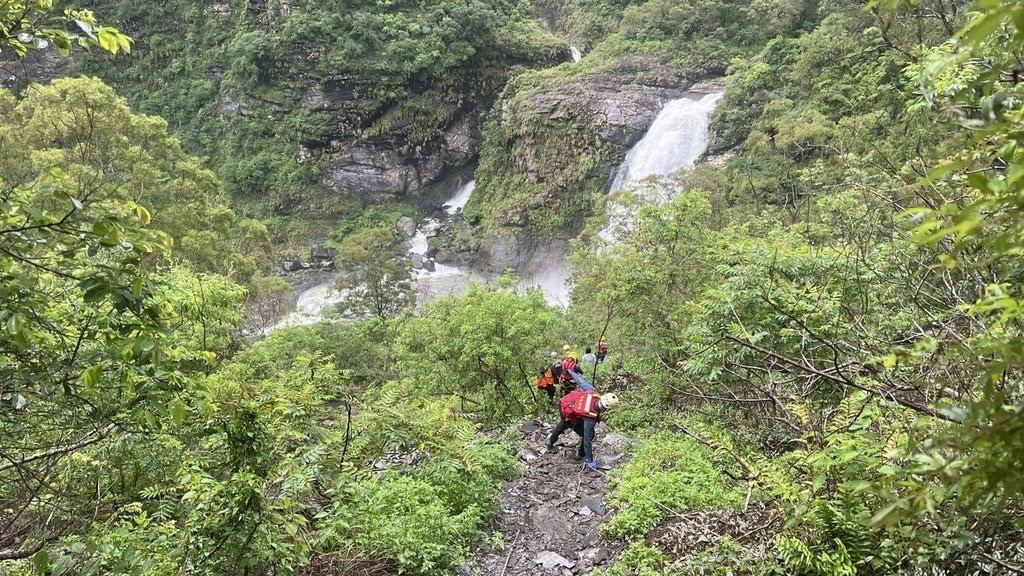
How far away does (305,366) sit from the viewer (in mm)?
5492

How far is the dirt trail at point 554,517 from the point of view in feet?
16.5

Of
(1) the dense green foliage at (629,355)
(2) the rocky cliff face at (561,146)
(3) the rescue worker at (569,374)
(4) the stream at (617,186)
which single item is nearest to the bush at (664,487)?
(1) the dense green foliage at (629,355)

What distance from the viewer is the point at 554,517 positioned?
5.96 meters

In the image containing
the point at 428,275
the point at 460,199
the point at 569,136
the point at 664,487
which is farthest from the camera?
the point at 460,199

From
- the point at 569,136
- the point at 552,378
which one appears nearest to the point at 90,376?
the point at 552,378

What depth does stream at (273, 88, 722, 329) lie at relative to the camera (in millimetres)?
26547

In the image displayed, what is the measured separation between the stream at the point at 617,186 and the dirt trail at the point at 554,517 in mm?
14707

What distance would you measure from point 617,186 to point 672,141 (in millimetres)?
3371

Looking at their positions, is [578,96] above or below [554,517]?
below

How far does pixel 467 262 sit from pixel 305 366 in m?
28.4

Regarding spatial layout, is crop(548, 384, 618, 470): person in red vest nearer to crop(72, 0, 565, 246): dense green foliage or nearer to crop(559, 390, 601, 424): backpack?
crop(559, 390, 601, 424): backpack

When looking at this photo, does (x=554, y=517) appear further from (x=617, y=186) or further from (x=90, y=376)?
(x=617, y=186)

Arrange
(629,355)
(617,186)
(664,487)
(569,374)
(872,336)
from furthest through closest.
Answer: (617,186)
(629,355)
(569,374)
(664,487)
(872,336)

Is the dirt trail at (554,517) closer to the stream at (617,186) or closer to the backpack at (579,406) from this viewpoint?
the backpack at (579,406)
